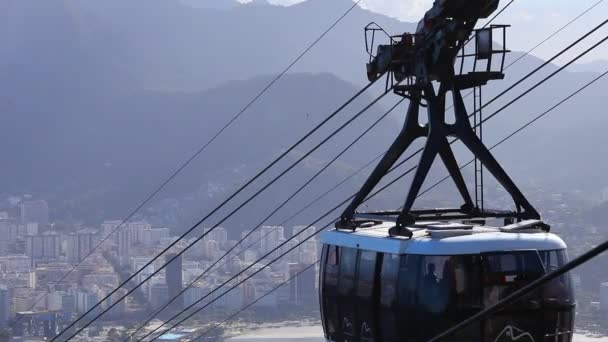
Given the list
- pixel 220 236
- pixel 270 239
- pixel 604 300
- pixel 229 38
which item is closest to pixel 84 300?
pixel 270 239

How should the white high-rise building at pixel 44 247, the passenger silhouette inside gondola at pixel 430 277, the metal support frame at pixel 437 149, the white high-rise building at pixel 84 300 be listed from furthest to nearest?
the white high-rise building at pixel 44 247
the white high-rise building at pixel 84 300
the metal support frame at pixel 437 149
the passenger silhouette inside gondola at pixel 430 277

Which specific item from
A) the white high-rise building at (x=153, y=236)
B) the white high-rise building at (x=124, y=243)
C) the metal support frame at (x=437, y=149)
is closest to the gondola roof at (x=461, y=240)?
the metal support frame at (x=437, y=149)

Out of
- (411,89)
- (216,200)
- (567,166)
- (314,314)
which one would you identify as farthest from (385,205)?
(411,89)

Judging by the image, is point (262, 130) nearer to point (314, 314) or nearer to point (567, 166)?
point (567, 166)

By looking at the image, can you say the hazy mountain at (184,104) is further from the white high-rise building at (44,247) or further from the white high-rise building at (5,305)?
the white high-rise building at (5,305)

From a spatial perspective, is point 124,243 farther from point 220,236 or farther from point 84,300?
point 84,300

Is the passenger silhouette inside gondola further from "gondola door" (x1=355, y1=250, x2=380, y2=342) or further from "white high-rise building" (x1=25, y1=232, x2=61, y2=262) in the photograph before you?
"white high-rise building" (x1=25, y1=232, x2=61, y2=262)
